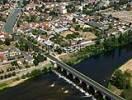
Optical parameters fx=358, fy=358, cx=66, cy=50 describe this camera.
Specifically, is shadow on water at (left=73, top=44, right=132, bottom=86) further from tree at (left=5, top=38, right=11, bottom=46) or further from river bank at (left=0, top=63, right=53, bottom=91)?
tree at (left=5, top=38, right=11, bottom=46)

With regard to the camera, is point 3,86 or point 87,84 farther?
point 3,86

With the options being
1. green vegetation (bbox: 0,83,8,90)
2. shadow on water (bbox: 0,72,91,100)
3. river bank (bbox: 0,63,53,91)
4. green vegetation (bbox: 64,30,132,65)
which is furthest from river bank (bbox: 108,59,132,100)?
green vegetation (bbox: 0,83,8,90)

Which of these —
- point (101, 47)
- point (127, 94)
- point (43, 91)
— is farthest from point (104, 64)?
point (127, 94)

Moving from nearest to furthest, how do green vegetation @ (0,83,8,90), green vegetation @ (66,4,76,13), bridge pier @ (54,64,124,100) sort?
1. bridge pier @ (54,64,124,100)
2. green vegetation @ (0,83,8,90)
3. green vegetation @ (66,4,76,13)

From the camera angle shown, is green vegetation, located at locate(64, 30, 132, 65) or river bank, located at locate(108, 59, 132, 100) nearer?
river bank, located at locate(108, 59, 132, 100)

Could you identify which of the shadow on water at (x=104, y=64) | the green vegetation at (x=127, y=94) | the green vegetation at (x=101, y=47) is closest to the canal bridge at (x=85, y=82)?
the green vegetation at (x=127, y=94)

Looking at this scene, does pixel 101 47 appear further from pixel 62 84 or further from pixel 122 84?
pixel 122 84

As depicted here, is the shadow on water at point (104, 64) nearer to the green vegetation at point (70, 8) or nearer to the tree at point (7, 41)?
the tree at point (7, 41)

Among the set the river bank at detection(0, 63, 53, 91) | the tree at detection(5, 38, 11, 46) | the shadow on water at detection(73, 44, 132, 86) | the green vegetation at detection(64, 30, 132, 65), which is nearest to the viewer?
the river bank at detection(0, 63, 53, 91)
